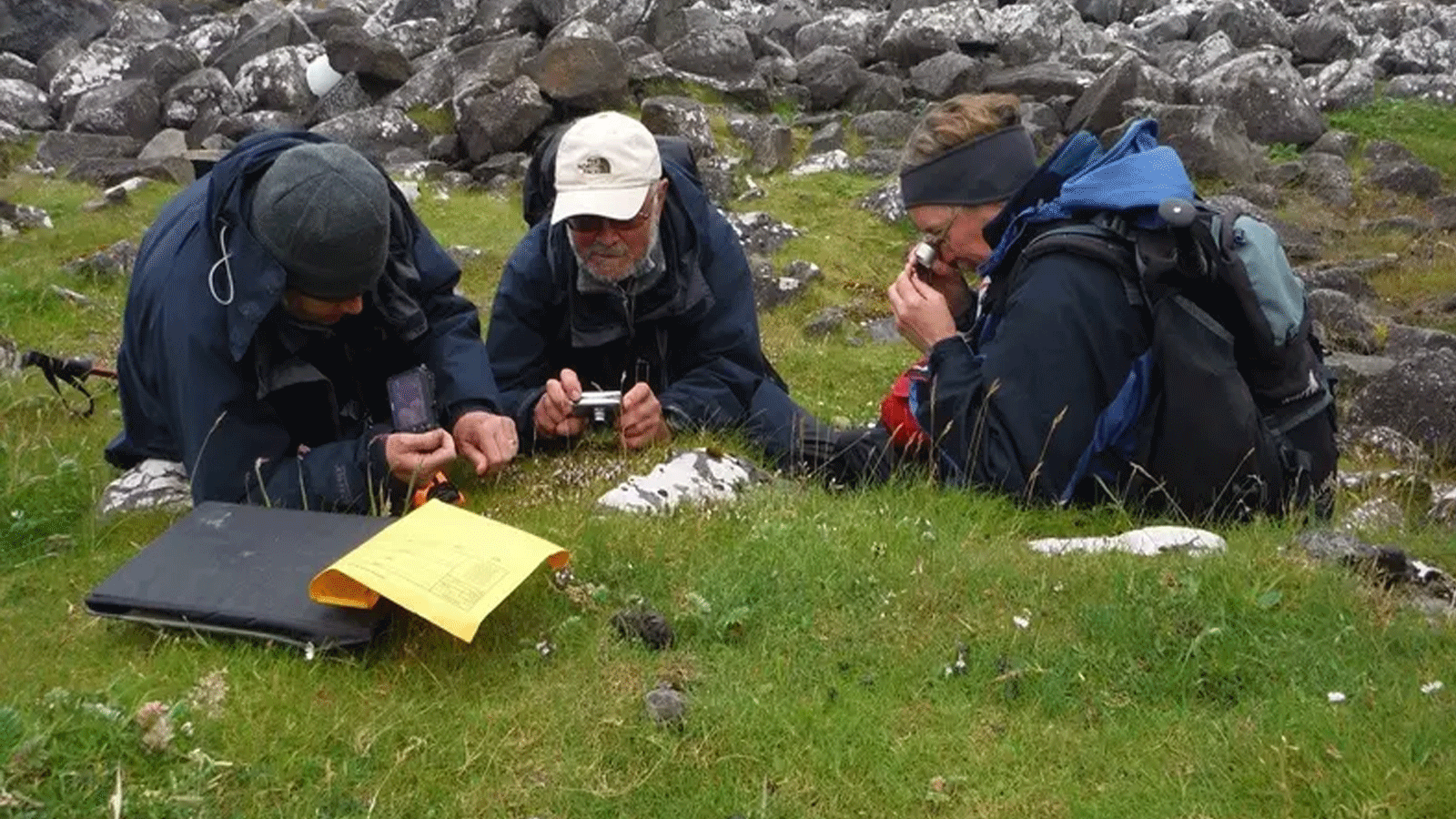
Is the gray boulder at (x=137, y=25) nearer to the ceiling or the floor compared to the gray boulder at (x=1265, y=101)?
nearer to the floor

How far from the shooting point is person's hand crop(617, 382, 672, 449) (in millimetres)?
6832

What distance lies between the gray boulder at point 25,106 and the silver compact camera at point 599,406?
21.0m

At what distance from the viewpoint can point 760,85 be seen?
76.0 ft

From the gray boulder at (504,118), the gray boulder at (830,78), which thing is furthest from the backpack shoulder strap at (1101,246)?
the gray boulder at (830,78)

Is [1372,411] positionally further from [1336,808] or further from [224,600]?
[224,600]

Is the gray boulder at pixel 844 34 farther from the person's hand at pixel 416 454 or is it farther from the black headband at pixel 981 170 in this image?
the person's hand at pixel 416 454

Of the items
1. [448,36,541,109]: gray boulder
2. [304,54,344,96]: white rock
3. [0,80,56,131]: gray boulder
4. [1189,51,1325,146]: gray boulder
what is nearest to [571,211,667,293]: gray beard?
[448,36,541,109]: gray boulder

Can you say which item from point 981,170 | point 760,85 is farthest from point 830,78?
point 981,170

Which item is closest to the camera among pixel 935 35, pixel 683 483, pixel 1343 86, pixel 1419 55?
pixel 683 483

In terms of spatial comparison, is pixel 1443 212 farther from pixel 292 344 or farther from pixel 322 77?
pixel 322 77

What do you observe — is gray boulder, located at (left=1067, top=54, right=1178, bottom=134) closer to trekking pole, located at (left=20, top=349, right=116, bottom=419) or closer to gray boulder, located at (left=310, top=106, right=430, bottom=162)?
gray boulder, located at (left=310, top=106, right=430, bottom=162)

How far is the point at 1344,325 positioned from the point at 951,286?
794 centimetres

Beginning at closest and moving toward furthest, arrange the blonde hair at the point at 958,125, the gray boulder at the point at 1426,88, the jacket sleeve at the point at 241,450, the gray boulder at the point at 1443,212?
the jacket sleeve at the point at 241,450, the blonde hair at the point at 958,125, the gray boulder at the point at 1443,212, the gray boulder at the point at 1426,88

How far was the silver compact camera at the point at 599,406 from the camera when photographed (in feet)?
22.4
